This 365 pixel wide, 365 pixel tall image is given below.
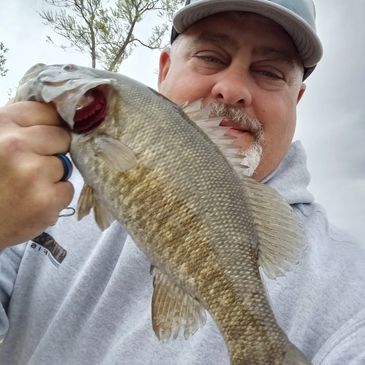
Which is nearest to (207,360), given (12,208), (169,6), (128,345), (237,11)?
(128,345)

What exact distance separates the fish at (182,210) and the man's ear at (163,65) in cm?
171

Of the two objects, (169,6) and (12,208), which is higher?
(169,6)

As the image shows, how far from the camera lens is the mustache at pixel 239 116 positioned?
8.45 feet

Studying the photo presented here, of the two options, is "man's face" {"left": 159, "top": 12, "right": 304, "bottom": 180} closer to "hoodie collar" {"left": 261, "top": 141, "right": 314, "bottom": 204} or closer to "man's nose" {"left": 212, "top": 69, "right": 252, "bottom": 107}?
"man's nose" {"left": 212, "top": 69, "right": 252, "bottom": 107}

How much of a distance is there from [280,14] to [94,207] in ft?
5.38

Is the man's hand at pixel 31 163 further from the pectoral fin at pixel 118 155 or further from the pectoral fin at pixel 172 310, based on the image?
the pectoral fin at pixel 172 310

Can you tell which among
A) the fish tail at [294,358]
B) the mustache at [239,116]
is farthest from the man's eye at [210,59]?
the fish tail at [294,358]

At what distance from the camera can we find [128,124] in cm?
156

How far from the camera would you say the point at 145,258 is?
2465mm

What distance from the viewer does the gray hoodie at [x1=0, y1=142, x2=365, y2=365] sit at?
217cm

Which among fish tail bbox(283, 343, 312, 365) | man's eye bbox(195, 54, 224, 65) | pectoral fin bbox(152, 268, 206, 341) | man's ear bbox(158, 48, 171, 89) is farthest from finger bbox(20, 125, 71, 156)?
man's ear bbox(158, 48, 171, 89)

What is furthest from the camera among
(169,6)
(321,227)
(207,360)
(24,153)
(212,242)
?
(169,6)

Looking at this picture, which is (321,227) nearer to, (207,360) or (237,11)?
(207,360)

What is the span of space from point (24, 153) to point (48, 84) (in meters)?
0.24
